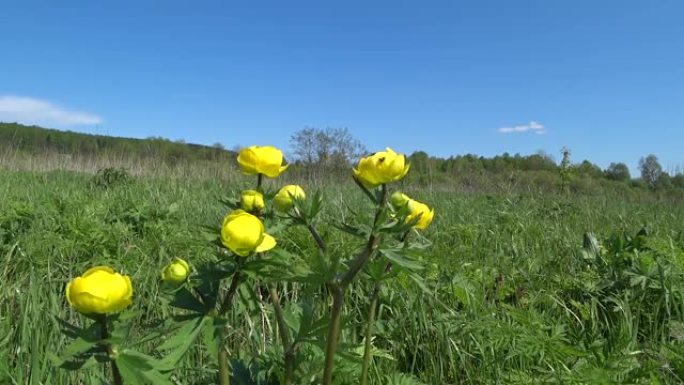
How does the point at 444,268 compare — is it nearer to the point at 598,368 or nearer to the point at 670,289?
the point at 670,289

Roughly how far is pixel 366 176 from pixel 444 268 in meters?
1.41

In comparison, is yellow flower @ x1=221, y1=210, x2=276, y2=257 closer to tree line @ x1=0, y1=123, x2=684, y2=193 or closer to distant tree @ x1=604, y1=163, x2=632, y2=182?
tree line @ x1=0, y1=123, x2=684, y2=193

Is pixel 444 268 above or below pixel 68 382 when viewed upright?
above

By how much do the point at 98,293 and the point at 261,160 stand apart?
0.35 meters

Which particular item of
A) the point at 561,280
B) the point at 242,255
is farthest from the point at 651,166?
the point at 242,255

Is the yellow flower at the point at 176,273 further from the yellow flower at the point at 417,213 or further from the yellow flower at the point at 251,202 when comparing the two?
the yellow flower at the point at 417,213

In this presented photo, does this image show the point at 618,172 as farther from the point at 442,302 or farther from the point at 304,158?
the point at 442,302

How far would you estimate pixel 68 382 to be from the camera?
127cm

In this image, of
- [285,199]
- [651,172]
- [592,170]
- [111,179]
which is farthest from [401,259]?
[592,170]

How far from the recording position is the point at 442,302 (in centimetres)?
188

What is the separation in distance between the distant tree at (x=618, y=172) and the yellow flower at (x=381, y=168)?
49266mm

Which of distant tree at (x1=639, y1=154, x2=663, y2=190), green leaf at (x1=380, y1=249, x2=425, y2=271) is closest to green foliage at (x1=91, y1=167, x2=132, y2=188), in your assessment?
green leaf at (x1=380, y1=249, x2=425, y2=271)

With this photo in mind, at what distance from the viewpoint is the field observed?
1.27 meters

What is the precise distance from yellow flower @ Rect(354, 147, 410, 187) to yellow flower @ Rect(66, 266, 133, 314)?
376mm
